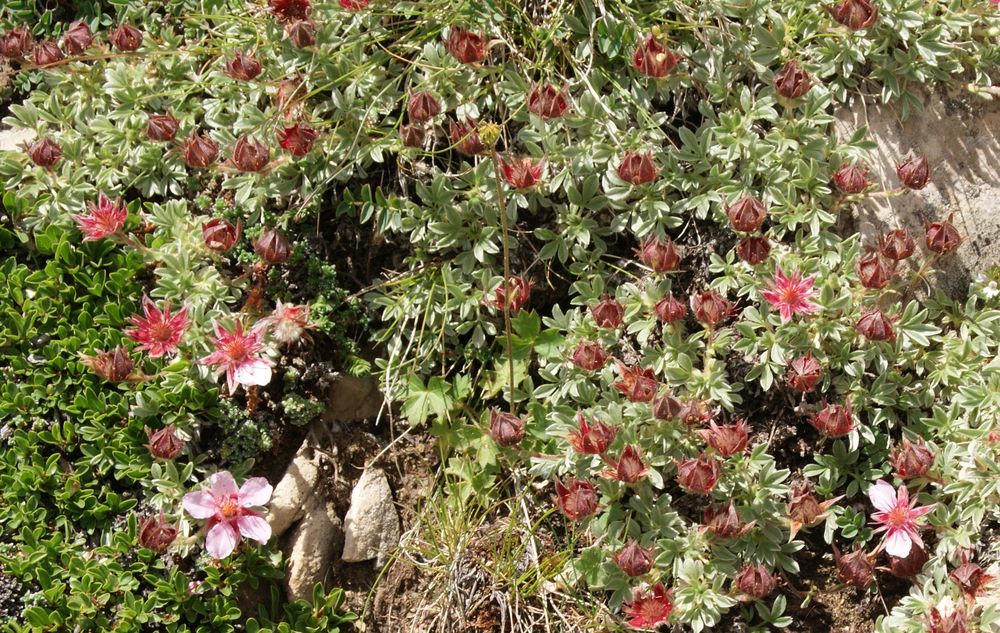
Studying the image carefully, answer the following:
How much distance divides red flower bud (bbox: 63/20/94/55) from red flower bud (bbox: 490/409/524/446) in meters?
2.35

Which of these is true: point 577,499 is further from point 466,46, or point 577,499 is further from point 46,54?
point 46,54

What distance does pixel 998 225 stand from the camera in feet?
12.5

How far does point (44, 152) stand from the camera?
3771mm

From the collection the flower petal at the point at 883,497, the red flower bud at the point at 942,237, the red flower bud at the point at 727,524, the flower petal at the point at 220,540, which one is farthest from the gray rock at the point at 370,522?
the red flower bud at the point at 942,237

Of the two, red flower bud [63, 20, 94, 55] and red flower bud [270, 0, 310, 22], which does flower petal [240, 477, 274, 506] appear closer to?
red flower bud [270, 0, 310, 22]

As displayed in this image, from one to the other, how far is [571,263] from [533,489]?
936 mm

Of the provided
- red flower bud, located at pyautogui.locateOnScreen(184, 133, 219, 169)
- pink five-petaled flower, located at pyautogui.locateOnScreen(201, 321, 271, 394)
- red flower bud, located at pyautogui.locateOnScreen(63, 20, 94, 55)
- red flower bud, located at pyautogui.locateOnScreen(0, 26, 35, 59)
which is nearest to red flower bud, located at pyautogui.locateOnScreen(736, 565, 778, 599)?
pink five-petaled flower, located at pyautogui.locateOnScreen(201, 321, 271, 394)

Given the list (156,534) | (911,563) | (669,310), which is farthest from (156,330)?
(911,563)

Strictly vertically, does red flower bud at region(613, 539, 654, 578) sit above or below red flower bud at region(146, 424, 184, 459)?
below

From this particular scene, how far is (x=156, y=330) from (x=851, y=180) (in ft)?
8.56

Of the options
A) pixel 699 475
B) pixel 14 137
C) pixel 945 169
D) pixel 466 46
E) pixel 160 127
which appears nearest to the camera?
pixel 699 475

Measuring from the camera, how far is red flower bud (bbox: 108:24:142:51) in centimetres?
390

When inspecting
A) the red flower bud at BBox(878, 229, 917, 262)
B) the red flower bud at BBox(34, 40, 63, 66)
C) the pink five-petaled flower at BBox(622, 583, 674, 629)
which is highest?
the red flower bud at BBox(34, 40, 63, 66)

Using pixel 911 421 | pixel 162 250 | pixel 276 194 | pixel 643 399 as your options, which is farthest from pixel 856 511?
pixel 162 250
